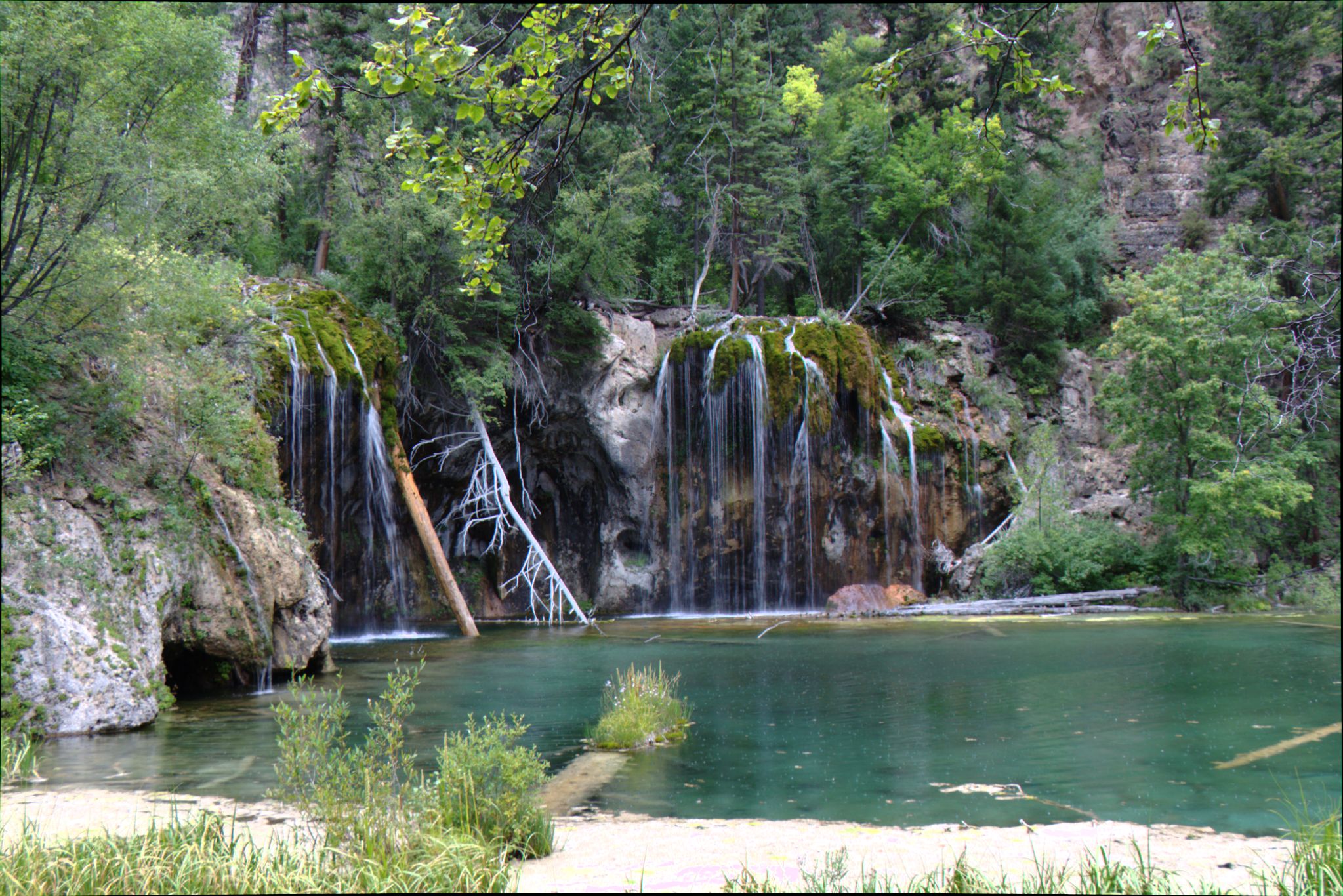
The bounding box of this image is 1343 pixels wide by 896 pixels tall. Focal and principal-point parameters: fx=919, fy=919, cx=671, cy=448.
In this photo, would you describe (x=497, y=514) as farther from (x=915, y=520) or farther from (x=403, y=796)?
(x=403, y=796)

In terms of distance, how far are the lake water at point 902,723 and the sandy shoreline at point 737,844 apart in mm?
391

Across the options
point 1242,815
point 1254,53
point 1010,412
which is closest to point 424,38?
point 1242,815

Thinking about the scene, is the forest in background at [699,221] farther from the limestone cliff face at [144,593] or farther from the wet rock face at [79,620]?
the wet rock face at [79,620]

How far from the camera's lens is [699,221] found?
2911 centimetres

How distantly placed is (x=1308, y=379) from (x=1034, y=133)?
12.1m

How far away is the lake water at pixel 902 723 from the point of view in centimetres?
645

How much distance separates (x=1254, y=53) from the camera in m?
25.5

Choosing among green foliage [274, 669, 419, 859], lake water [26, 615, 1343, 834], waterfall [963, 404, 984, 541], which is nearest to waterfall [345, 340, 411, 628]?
lake water [26, 615, 1343, 834]

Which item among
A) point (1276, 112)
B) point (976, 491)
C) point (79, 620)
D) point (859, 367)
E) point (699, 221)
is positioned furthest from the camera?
point (699, 221)

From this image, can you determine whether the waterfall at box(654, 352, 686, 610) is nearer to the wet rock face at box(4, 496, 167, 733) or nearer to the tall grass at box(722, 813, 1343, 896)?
the wet rock face at box(4, 496, 167, 733)

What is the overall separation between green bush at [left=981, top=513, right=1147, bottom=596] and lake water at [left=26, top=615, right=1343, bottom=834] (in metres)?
4.51

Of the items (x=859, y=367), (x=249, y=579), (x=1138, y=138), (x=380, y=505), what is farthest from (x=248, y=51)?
(x=1138, y=138)

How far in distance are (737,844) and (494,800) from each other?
4.46 feet

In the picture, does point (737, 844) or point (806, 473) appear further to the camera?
point (806, 473)
